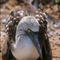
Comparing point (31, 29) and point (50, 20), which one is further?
point (50, 20)


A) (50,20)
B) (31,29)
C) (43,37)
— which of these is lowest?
(50,20)

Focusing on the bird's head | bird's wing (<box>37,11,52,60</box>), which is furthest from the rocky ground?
the bird's head

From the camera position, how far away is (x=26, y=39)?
1.43 m

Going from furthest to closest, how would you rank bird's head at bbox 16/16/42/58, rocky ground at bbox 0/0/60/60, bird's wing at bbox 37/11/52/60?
rocky ground at bbox 0/0/60/60, bird's wing at bbox 37/11/52/60, bird's head at bbox 16/16/42/58

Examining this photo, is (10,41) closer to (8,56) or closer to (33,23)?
(8,56)

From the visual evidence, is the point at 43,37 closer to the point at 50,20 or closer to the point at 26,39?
the point at 26,39

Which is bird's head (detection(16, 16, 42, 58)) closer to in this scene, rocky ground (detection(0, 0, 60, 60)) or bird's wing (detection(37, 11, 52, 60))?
bird's wing (detection(37, 11, 52, 60))

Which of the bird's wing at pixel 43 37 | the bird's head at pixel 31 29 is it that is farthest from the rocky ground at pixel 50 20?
the bird's head at pixel 31 29

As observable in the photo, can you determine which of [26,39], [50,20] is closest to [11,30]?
[26,39]

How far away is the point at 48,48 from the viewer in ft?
5.20

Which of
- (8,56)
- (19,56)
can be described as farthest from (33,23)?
(8,56)

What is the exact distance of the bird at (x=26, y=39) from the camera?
1.37m

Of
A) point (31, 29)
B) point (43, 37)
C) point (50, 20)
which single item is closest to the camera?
point (31, 29)

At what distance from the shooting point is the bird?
4.49 feet
